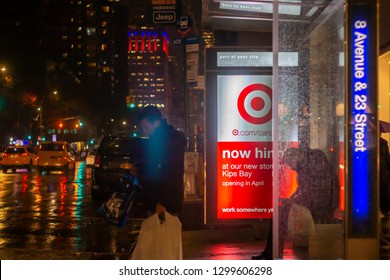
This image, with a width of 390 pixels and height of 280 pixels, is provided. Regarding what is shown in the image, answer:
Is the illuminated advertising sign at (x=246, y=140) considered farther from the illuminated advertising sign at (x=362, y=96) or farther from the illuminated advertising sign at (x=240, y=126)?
the illuminated advertising sign at (x=362, y=96)

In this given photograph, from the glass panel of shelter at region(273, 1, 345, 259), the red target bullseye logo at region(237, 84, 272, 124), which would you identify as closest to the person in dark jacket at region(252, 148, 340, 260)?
the glass panel of shelter at region(273, 1, 345, 259)

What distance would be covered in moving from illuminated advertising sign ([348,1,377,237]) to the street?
154 inches

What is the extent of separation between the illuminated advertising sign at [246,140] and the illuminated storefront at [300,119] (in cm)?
1

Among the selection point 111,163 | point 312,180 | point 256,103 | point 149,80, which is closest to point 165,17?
point 111,163

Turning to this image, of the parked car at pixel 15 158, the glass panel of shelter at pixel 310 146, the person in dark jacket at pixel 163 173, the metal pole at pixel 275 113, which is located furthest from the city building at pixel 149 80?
the person in dark jacket at pixel 163 173

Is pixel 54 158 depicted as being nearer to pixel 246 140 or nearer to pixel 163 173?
pixel 246 140

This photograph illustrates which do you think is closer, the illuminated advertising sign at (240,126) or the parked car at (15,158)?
the illuminated advertising sign at (240,126)

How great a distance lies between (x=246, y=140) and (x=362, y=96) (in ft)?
8.92

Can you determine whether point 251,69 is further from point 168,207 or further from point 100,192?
point 100,192

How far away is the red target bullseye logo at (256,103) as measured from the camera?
780cm

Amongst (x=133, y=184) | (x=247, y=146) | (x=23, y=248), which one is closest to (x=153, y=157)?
(x=133, y=184)

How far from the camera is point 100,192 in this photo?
49.7 ft
